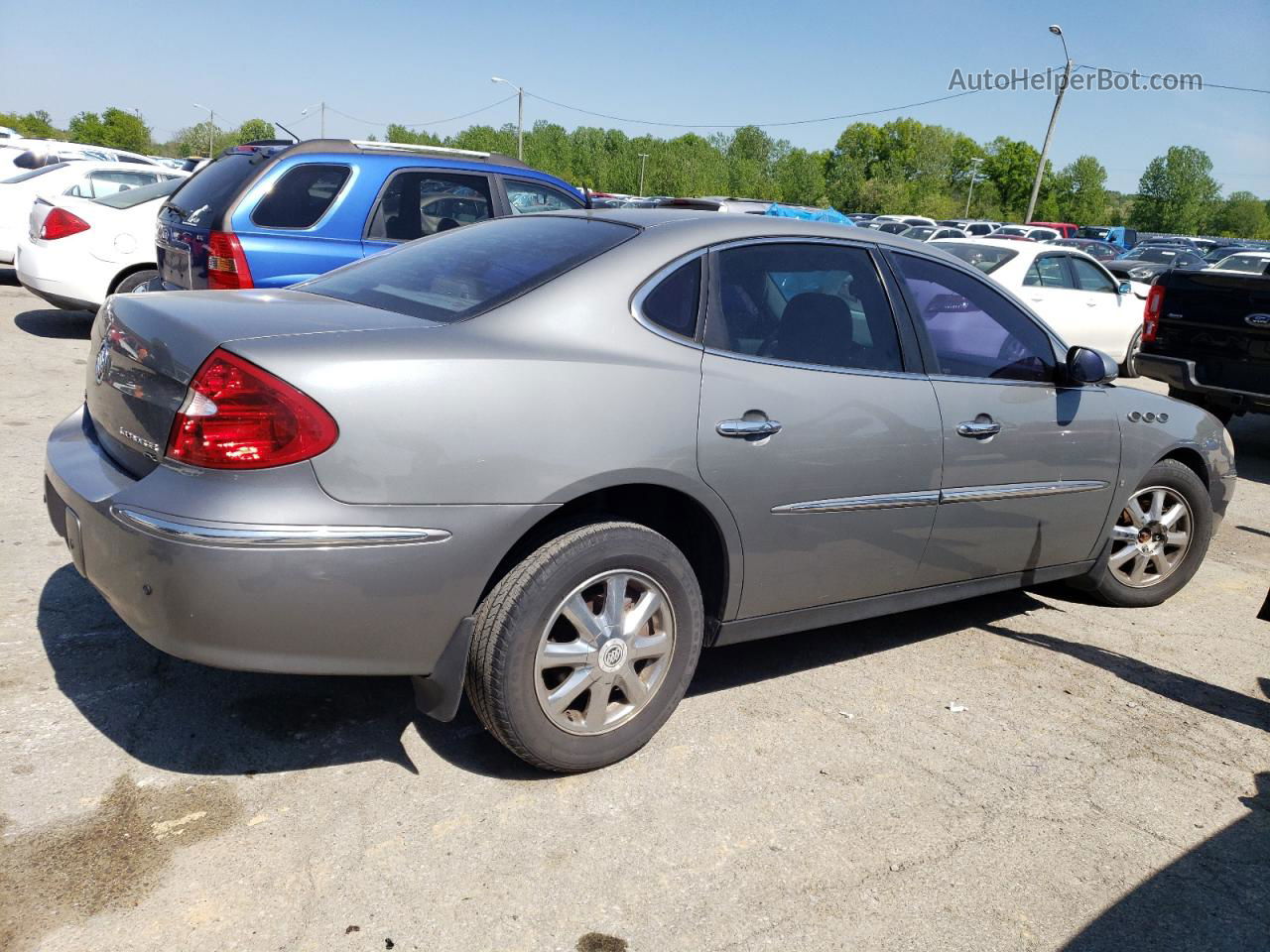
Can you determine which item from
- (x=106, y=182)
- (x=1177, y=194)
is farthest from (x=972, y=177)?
(x=106, y=182)

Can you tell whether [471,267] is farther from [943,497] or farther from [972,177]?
[972,177]

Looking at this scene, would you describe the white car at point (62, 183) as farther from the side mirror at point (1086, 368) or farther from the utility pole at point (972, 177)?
the utility pole at point (972, 177)

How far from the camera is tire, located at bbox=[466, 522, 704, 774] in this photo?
2.81 metres

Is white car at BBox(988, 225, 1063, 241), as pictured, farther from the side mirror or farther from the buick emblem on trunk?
the buick emblem on trunk

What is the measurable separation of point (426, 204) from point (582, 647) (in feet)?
15.8

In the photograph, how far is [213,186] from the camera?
6.77m

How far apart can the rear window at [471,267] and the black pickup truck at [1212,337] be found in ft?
21.1

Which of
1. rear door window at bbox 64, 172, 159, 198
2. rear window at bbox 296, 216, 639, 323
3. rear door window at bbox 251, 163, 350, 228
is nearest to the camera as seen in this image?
rear window at bbox 296, 216, 639, 323

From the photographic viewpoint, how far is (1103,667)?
167 inches

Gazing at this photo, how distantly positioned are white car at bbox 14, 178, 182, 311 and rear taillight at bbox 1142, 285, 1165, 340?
8.33 meters

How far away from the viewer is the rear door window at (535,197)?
768 cm

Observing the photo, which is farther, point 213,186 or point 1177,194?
point 1177,194

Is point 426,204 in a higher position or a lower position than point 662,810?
higher

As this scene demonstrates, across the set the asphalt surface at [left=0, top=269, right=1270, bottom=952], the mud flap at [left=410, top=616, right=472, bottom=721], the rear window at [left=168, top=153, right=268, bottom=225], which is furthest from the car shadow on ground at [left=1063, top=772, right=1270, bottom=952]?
the rear window at [left=168, top=153, right=268, bottom=225]
